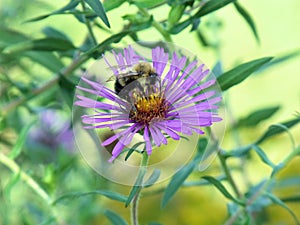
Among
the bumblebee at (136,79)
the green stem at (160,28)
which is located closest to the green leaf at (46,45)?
the green stem at (160,28)

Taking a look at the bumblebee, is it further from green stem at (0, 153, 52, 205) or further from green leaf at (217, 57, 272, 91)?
green stem at (0, 153, 52, 205)

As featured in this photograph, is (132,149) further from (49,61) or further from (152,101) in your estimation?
(49,61)

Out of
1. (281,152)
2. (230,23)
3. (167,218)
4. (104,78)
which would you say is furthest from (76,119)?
(230,23)

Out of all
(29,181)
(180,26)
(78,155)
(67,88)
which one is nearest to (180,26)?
(180,26)

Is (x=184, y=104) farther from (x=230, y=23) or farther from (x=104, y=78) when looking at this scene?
(x=230, y=23)

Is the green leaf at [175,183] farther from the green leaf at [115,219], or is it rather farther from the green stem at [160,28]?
the green stem at [160,28]
